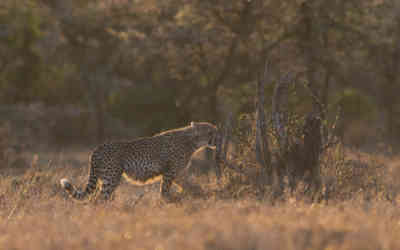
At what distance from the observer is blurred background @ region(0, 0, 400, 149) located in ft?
45.6

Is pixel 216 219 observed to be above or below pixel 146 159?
above

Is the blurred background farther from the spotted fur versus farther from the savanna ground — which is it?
the savanna ground

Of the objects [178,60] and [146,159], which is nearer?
[146,159]

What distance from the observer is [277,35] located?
1511 cm

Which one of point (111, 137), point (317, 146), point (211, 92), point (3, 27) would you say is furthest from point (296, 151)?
point (3, 27)

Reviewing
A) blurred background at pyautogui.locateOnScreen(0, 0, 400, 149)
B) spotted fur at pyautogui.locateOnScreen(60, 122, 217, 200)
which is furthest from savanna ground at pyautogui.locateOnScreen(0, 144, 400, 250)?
blurred background at pyautogui.locateOnScreen(0, 0, 400, 149)

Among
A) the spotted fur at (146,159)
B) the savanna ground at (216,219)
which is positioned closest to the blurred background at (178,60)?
the spotted fur at (146,159)

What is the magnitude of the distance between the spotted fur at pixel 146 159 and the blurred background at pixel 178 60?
3.29 ft

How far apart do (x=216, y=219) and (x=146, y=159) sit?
288cm

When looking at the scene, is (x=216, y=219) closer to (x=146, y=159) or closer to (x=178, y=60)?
(x=146, y=159)

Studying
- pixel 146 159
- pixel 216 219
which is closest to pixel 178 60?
pixel 146 159

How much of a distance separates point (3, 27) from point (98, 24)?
441 centimetres

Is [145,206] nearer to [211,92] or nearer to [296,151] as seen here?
[296,151]

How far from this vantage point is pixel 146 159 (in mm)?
8258
